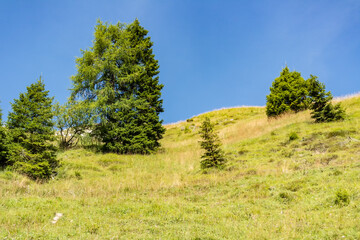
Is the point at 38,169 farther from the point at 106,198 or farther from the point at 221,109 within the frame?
the point at 221,109

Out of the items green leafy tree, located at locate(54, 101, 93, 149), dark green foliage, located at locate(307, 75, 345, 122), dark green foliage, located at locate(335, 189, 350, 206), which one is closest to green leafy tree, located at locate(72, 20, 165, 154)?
green leafy tree, located at locate(54, 101, 93, 149)

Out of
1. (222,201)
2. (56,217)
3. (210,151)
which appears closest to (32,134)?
(56,217)

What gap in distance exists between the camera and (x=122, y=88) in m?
24.5

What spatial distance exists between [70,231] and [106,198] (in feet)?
11.4

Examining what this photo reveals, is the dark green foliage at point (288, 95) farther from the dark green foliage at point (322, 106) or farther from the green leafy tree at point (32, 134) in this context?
the green leafy tree at point (32, 134)

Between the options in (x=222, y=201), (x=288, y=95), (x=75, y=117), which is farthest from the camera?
(x=288, y=95)

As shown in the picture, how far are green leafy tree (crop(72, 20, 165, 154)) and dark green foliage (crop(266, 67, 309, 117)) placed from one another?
13.6 metres

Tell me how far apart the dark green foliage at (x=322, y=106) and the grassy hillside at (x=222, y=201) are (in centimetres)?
332

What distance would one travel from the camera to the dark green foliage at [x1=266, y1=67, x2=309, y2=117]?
27.1 m

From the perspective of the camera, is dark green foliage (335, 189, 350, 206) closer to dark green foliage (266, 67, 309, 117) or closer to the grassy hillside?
the grassy hillside

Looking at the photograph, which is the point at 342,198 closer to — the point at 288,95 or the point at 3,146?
the point at 3,146

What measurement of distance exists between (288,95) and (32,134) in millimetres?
25364

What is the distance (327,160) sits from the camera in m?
11.1

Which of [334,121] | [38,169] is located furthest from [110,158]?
[334,121]
